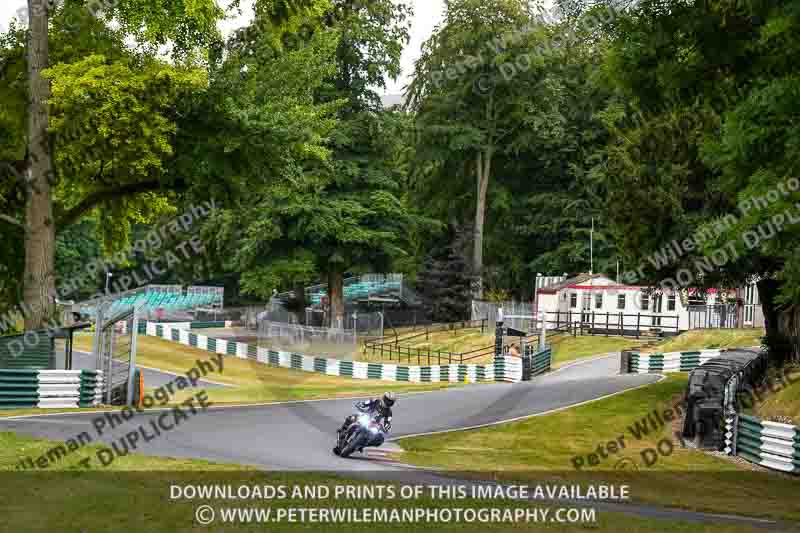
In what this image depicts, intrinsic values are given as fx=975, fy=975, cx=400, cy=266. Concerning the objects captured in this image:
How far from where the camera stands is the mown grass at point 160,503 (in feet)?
34.7

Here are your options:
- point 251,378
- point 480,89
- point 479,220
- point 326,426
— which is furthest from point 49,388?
point 480,89

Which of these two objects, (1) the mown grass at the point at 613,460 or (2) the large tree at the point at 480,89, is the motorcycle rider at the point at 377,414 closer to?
(1) the mown grass at the point at 613,460

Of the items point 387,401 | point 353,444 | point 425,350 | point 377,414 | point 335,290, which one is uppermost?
point 335,290

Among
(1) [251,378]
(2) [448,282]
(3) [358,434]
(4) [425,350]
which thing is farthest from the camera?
(2) [448,282]

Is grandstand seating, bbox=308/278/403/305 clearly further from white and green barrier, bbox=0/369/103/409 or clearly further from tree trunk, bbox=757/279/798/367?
white and green barrier, bbox=0/369/103/409

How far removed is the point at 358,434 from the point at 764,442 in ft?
27.3

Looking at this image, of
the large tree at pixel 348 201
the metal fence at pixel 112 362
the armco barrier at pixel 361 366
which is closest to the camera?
the metal fence at pixel 112 362

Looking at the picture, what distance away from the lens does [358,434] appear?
1589cm

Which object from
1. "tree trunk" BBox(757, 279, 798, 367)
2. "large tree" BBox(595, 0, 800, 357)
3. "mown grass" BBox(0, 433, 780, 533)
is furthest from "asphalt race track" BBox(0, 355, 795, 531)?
"tree trunk" BBox(757, 279, 798, 367)

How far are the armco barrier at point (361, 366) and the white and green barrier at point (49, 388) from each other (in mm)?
19070

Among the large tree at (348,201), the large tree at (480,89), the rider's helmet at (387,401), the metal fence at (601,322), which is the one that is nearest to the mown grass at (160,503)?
the rider's helmet at (387,401)

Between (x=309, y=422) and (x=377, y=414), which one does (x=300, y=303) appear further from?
(x=377, y=414)

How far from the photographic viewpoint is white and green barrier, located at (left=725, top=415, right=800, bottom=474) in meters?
18.0

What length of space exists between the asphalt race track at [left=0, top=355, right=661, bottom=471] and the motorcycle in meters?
0.23
